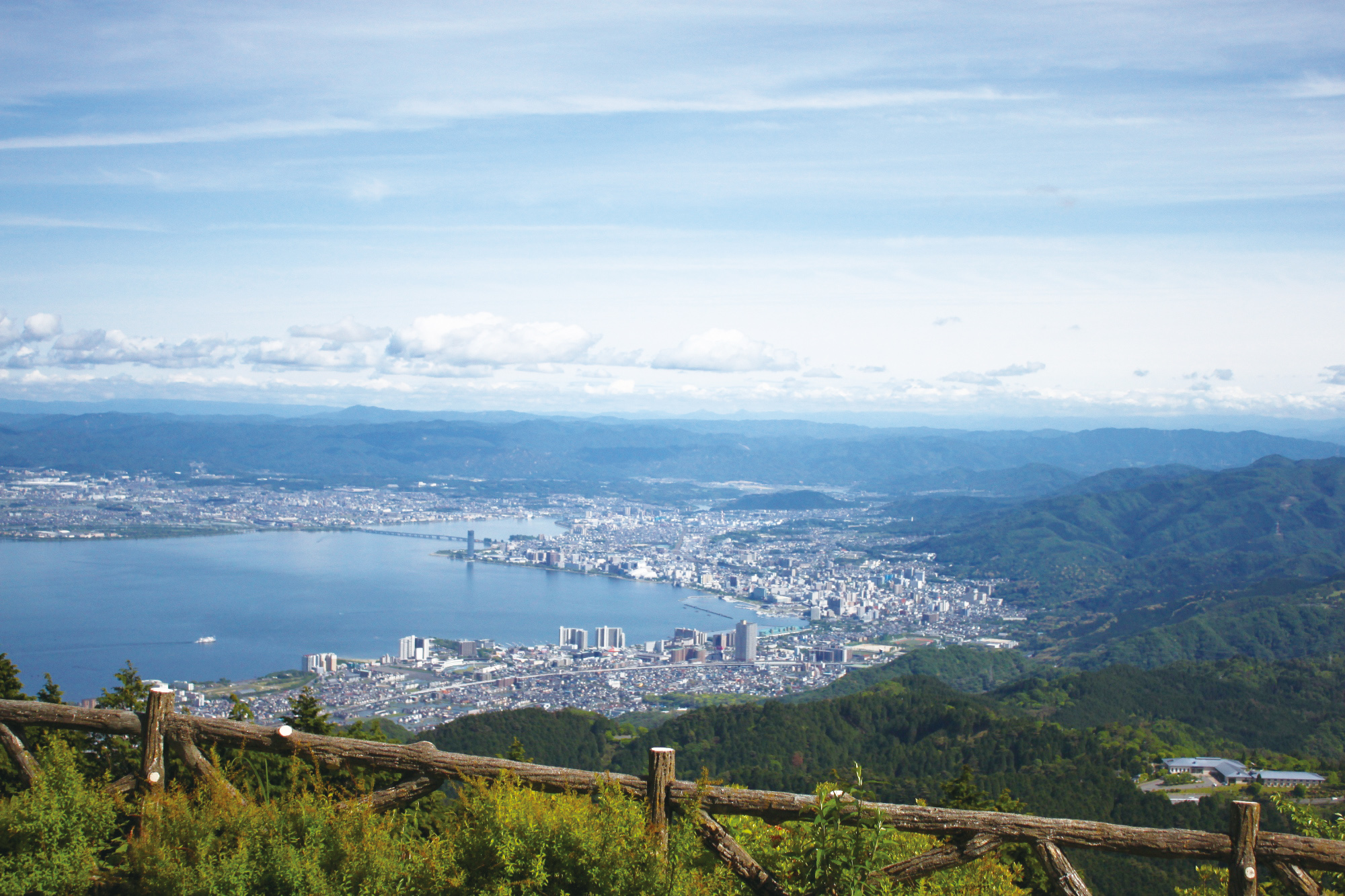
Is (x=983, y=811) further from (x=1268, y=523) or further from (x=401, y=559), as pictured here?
→ (x=1268, y=523)

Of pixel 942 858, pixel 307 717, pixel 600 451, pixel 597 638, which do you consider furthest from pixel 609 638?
pixel 600 451

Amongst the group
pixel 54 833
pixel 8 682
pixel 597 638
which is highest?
pixel 54 833

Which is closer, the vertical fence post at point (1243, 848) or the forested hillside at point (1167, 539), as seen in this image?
the vertical fence post at point (1243, 848)

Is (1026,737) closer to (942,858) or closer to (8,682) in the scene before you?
(8,682)

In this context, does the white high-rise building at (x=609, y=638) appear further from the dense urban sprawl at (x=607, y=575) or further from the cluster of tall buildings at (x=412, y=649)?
the cluster of tall buildings at (x=412, y=649)

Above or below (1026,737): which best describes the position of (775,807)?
above

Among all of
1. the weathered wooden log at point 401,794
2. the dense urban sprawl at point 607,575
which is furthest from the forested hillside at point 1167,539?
the weathered wooden log at point 401,794

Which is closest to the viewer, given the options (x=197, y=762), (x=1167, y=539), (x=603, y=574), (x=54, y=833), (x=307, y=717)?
(x=54, y=833)
